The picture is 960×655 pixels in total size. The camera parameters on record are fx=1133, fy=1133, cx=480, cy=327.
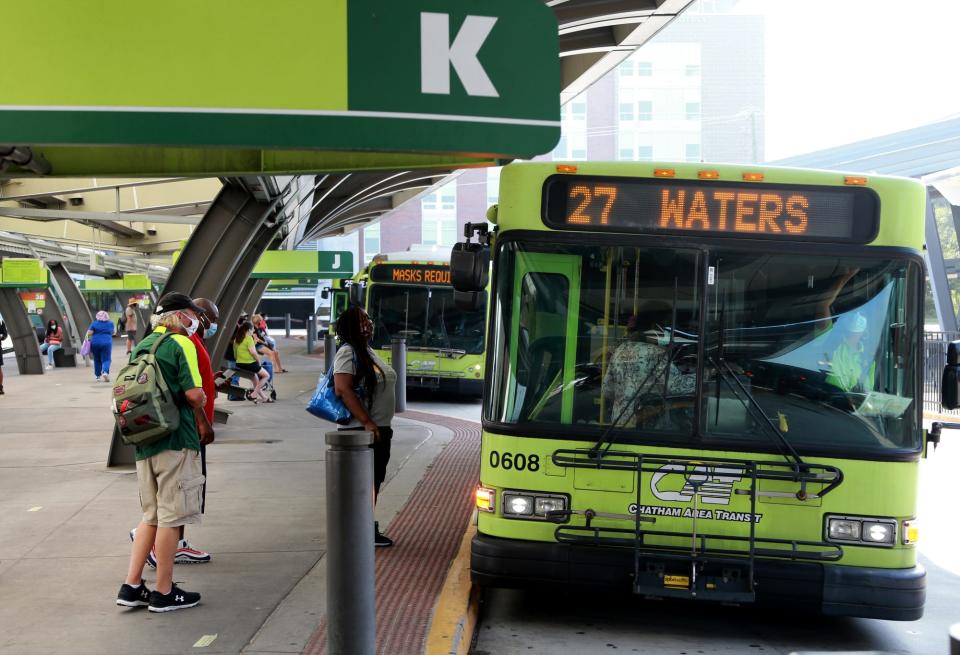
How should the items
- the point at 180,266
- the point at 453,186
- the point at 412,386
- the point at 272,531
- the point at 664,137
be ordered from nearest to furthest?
1. the point at 272,531
2. the point at 180,266
3. the point at 412,386
4. the point at 453,186
5. the point at 664,137

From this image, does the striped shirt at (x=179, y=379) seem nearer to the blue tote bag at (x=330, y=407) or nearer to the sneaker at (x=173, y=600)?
the sneaker at (x=173, y=600)

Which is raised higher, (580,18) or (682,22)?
(682,22)

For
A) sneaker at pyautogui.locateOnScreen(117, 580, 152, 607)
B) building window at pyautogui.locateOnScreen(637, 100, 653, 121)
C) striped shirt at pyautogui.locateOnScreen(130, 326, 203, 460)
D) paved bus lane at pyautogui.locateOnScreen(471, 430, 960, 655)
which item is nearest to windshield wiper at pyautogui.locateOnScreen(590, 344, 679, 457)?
paved bus lane at pyautogui.locateOnScreen(471, 430, 960, 655)

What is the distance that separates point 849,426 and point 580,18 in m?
9.52

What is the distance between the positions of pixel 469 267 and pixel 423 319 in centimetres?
1511

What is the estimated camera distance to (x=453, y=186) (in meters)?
78.7

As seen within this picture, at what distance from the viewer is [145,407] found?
6008 mm

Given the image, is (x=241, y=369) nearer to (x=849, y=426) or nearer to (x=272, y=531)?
(x=272, y=531)

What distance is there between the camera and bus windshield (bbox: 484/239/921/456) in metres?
6.13

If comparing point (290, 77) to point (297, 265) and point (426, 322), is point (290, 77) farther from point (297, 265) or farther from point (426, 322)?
point (297, 265)

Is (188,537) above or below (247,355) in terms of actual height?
below

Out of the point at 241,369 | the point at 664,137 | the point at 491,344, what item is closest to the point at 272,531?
the point at 491,344

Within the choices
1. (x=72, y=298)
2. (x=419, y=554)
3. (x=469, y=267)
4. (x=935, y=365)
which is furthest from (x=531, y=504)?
(x=72, y=298)

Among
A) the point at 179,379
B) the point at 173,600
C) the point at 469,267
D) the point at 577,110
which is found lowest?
the point at 173,600
